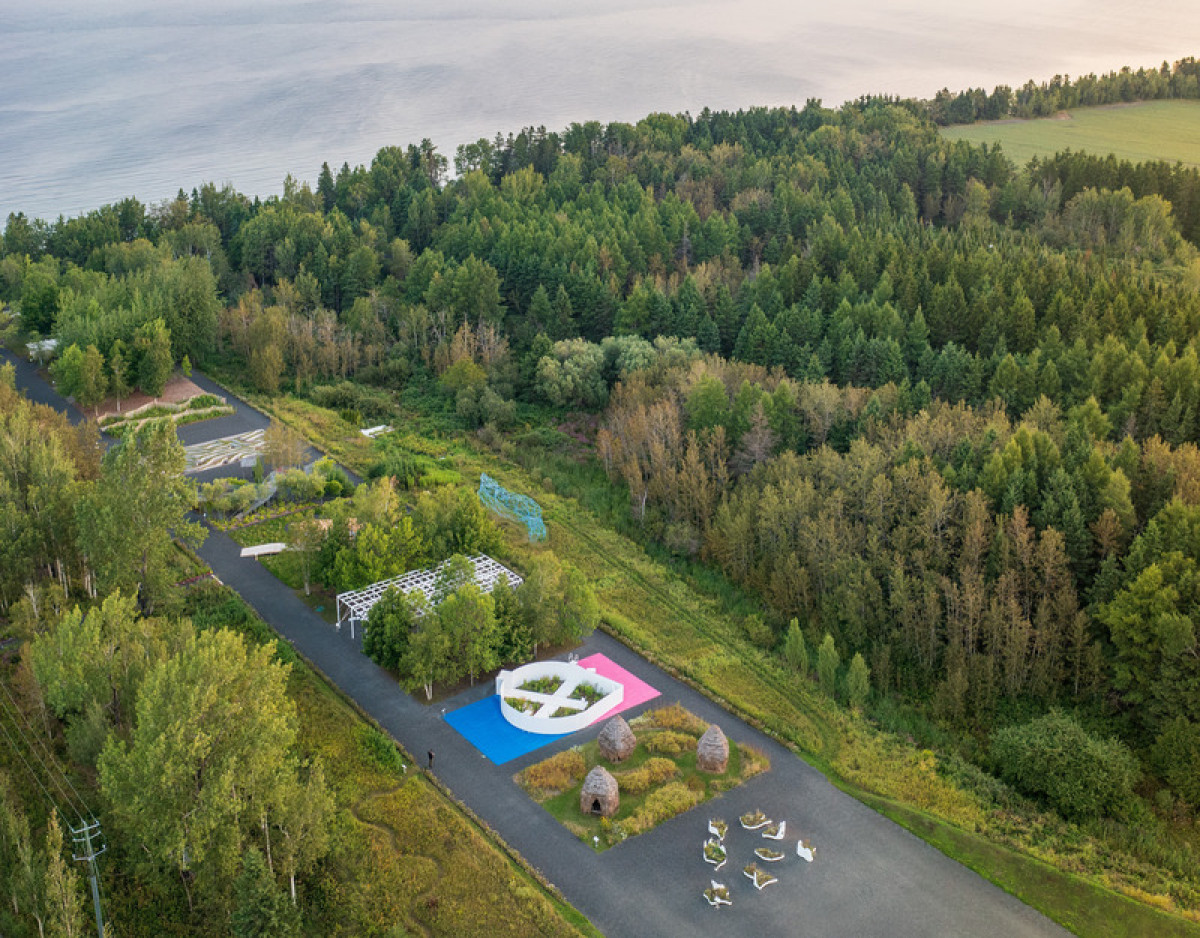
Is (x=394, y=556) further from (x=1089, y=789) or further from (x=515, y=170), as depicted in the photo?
(x=515, y=170)

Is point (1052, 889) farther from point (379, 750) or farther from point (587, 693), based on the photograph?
point (379, 750)

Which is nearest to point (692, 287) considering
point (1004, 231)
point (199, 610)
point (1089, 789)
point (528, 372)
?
point (528, 372)

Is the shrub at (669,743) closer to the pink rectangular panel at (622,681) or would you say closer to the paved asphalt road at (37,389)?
the pink rectangular panel at (622,681)

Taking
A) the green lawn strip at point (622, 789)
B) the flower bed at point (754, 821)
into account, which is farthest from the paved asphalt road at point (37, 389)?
the flower bed at point (754, 821)

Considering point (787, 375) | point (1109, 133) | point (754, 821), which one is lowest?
point (754, 821)

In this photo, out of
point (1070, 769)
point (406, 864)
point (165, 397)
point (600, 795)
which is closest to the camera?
point (406, 864)

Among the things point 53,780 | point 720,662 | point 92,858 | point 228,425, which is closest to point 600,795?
point 720,662
